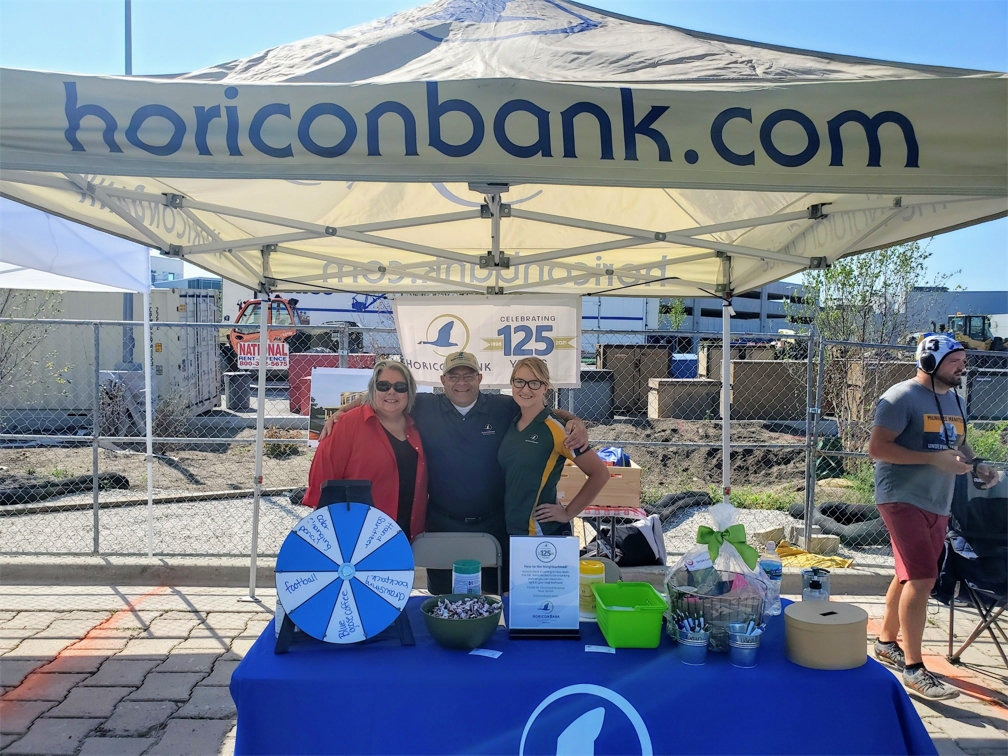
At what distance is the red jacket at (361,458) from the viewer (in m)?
3.26

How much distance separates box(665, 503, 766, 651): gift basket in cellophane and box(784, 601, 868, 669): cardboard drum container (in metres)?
0.13

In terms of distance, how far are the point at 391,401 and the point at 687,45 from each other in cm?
203

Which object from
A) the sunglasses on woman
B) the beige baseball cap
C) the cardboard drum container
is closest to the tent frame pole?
the beige baseball cap

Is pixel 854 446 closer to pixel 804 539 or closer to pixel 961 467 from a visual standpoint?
pixel 804 539

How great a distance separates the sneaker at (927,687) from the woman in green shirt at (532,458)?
2.04m

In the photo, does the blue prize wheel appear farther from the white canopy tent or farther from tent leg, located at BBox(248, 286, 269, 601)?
tent leg, located at BBox(248, 286, 269, 601)

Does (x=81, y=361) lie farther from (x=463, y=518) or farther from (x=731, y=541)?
(x=731, y=541)

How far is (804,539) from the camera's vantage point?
6.14 meters

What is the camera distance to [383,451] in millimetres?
3309

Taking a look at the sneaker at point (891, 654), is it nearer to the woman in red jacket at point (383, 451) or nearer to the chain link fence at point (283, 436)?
the chain link fence at point (283, 436)

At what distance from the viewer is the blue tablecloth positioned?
205cm

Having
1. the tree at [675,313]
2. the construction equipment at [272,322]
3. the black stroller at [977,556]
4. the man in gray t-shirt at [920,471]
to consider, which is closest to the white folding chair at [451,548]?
the man in gray t-shirt at [920,471]

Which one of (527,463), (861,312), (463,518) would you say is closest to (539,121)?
(527,463)

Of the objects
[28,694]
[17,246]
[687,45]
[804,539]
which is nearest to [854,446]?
[804,539]
